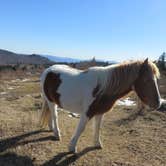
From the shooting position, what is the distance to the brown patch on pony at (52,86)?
205 inches

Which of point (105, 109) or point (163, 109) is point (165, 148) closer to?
point (105, 109)

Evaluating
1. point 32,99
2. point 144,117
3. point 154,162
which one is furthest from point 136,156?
point 32,99

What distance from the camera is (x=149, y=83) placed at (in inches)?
176

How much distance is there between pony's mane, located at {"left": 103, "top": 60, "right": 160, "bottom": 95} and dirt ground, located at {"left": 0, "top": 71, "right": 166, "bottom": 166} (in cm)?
126

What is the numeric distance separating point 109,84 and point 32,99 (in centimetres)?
612

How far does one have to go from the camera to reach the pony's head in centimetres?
446

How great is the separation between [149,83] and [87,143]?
6.10 feet

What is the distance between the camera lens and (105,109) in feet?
15.5

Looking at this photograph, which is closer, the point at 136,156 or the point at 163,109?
the point at 136,156

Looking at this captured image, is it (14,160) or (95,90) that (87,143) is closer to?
(95,90)

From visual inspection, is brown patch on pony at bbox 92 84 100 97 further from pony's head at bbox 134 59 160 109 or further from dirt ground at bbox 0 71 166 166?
dirt ground at bbox 0 71 166 166

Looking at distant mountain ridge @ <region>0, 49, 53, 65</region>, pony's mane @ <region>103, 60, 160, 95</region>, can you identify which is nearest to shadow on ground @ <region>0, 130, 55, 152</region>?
pony's mane @ <region>103, 60, 160, 95</region>

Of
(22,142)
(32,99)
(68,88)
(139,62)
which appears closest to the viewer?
(139,62)

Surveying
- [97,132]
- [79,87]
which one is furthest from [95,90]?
[97,132]
